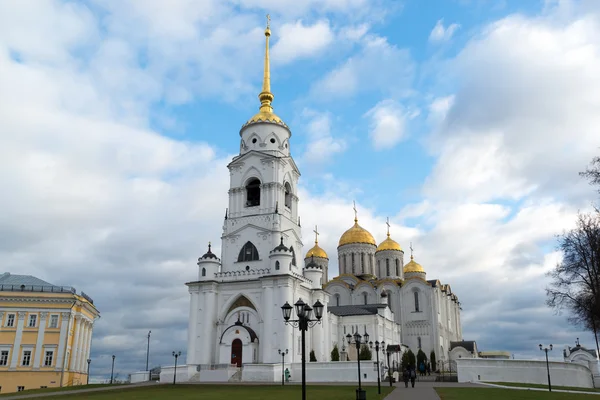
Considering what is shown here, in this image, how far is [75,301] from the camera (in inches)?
1965

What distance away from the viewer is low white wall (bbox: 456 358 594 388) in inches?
1516

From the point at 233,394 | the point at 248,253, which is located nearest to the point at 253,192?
the point at 248,253

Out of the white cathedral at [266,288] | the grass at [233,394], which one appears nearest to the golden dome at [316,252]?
the white cathedral at [266,288]

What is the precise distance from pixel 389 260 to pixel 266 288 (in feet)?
106

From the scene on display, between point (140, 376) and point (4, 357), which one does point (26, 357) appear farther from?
point (140, 376)

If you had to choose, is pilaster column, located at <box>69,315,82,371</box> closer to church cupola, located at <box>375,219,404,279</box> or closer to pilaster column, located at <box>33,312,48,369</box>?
pilaster column, located at <box>33,312,48,369</box>

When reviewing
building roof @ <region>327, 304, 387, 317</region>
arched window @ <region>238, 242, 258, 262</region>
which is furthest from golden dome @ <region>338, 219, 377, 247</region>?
arched window @ <region>238, 242, 258, 262</region>

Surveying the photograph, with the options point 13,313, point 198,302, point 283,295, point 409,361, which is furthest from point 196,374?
point 409,361

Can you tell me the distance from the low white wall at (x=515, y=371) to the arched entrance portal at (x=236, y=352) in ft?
54.9

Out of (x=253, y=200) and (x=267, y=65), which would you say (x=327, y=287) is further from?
(x=267, y=65)

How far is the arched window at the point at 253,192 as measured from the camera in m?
49.3

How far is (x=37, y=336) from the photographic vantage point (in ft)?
158

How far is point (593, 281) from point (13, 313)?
1816 inches

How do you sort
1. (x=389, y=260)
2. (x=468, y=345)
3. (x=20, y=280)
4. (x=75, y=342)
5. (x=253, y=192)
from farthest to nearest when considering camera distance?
(x=389, y=260)
(x=468, y=345)
(x=20, y=280)
(x=75, y=342)
(x=253, y=192)
